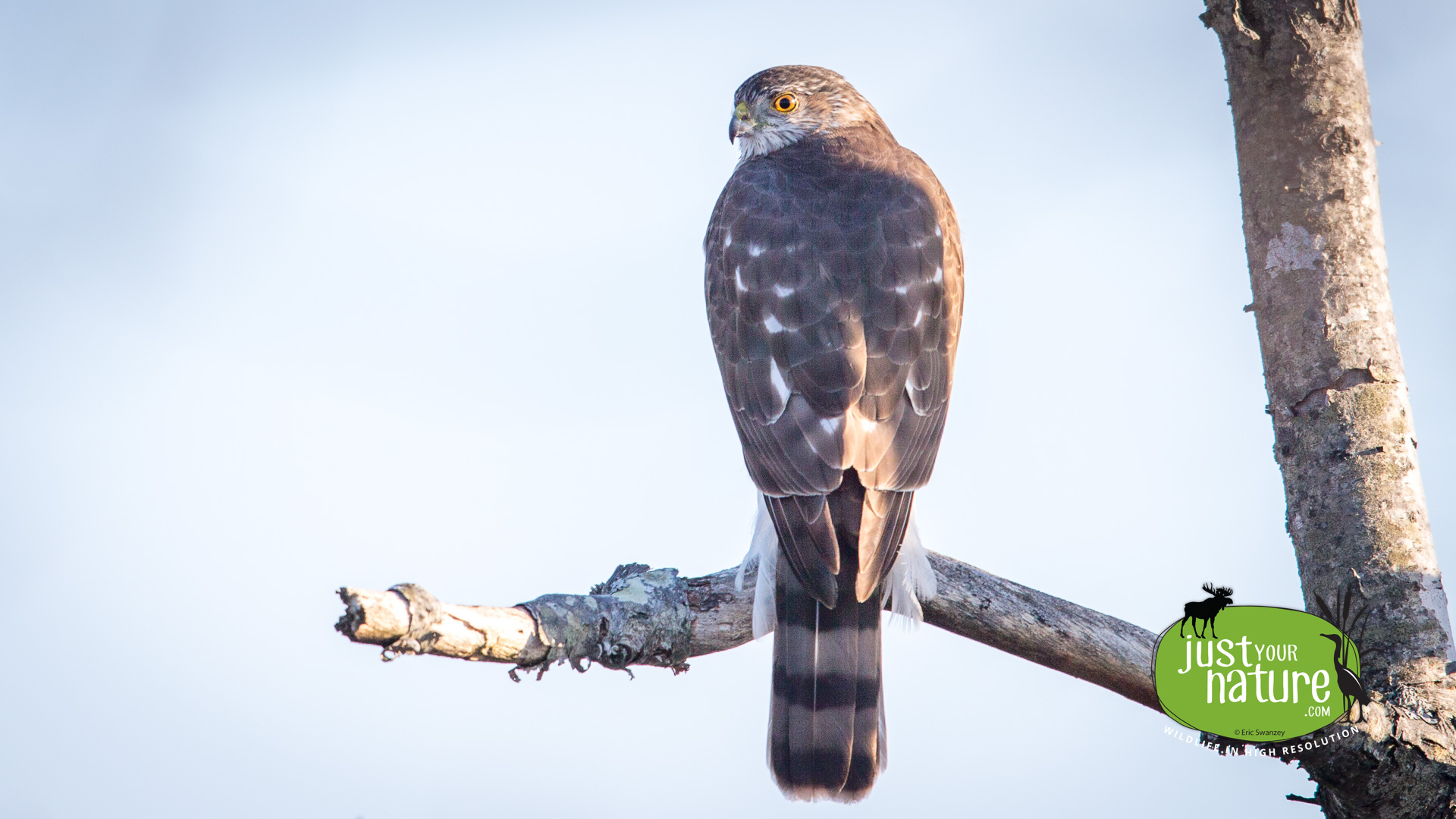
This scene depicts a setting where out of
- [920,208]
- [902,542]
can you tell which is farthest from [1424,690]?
[920,208]

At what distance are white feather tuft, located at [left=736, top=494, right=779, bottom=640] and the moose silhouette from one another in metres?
1.27

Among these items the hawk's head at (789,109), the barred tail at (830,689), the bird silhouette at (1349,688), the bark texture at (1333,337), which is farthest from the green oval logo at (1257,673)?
the hawk's head at (789,109)

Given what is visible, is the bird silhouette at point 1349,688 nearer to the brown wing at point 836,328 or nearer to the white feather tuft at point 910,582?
the white feather tuft at point 910,582

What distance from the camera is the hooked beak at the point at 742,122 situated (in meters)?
6.18

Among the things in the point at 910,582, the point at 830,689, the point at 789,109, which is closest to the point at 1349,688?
the point at 910,582

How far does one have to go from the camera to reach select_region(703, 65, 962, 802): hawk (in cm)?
390

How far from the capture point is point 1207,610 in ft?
12.1

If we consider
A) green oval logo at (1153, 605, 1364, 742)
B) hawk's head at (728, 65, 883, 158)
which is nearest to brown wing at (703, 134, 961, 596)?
hawk's head at (728, 65, 883, 158)

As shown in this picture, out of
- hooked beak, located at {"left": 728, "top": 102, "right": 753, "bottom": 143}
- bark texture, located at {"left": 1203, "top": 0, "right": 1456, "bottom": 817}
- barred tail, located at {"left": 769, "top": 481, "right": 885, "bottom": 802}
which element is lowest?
barred tail, located at {"left": 769, "top": 481, "right": 885, "bottom": 802}

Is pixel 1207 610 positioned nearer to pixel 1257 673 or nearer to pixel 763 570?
pixel 1257 673

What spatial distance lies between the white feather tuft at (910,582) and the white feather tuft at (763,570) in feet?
1.30

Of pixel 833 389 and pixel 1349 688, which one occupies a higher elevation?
pixel 833 389

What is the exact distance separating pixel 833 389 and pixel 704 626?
0.97m

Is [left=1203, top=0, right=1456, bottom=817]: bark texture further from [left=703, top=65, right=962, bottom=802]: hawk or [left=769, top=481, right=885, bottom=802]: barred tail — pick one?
[left=769, top=481, right=885, bottom=802]: barred tail
